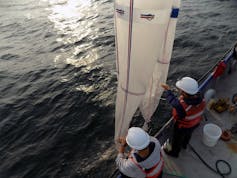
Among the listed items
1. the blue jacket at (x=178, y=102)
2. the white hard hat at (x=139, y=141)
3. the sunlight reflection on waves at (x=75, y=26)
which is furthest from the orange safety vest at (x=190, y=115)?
the sunlight reflection on waves at (x=75, y=26)

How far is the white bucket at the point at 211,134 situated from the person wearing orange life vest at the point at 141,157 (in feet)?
9.08

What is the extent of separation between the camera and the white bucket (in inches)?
278

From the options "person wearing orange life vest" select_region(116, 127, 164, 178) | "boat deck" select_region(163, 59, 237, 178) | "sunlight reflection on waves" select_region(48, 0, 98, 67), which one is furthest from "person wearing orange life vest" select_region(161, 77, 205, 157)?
"sunlight reflection on waves" select_region(48, 0, 98, 67)

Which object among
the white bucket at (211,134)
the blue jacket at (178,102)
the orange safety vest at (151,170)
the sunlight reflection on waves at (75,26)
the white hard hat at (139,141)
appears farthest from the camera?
the sunlight reflection on waves at (75,26)

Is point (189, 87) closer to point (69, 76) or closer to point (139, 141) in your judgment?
point (139, 141)

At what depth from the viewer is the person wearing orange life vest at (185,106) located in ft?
18.9

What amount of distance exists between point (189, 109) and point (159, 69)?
1.27 meters

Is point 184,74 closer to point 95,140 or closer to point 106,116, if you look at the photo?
point 106,116

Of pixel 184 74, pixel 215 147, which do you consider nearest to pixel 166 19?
pixel 215 147

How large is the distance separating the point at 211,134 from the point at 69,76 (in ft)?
34.0

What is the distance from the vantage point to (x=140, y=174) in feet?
16.0

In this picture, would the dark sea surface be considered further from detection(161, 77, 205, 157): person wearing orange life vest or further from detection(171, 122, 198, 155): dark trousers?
detection(161, 77, 205, 157): person wearing orange life vest

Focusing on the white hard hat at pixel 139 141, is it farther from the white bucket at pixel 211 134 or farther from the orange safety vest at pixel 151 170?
the white bucket at pixel 211 134

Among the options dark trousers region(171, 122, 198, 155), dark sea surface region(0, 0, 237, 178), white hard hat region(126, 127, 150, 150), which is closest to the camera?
white hard hat region(126, 127, 150, 150)
